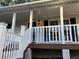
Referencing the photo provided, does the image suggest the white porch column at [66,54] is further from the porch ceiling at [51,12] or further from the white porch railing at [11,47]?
the porch ceiling at [51,12]

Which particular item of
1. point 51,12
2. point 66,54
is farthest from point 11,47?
point 51,12

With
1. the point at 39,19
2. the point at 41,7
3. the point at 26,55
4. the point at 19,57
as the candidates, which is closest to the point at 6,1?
the point at 39,19

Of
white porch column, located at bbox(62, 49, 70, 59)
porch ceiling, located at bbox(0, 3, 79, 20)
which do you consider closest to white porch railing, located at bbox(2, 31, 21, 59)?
white porch column, located at bbox(62, 49, 70, 59)

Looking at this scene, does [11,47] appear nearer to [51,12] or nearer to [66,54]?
[66,54]

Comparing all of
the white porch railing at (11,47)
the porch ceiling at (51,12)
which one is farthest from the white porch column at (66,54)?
the porch ceiling at (51,12)

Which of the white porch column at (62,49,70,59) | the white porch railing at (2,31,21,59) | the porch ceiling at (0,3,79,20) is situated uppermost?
the porch ceiling at (0,3,79,20)

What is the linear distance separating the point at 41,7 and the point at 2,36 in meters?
4.75

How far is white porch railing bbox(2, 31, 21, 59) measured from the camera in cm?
554

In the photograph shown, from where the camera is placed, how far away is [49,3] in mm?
9000

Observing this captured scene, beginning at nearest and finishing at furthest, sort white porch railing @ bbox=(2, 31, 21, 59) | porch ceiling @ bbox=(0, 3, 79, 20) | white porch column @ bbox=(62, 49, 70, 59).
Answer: white porch railing @ bbox=(2, 31, 21, 59) → white porch column @ bbox=(62, 49, 70, 59) → porch ceiling @ bbox=(0, 3, 79, 20)

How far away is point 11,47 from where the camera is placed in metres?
5.99

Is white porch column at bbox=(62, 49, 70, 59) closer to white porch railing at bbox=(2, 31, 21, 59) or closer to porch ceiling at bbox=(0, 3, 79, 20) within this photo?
white porch railing at bbox=(2, 31, 21, 59)

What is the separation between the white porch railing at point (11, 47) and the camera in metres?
5.54

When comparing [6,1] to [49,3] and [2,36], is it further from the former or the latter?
[2,36]
